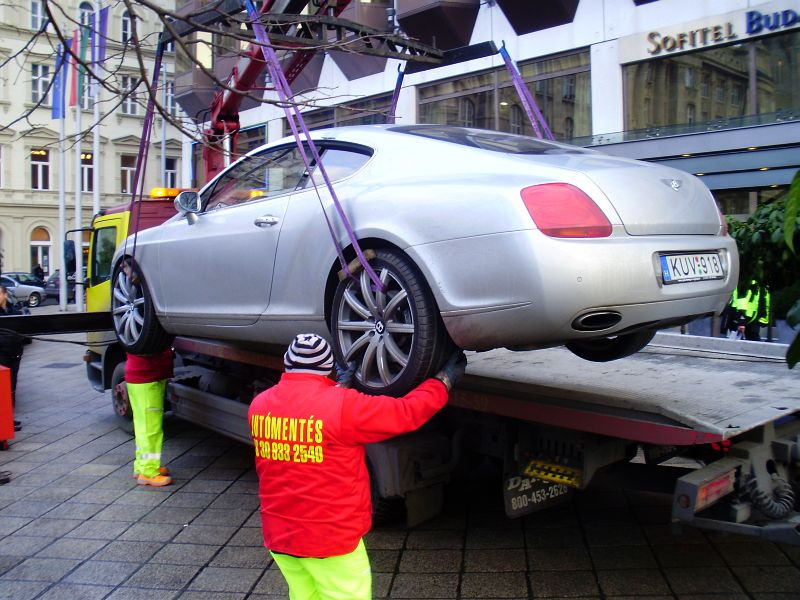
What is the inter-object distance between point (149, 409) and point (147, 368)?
0.34 meters

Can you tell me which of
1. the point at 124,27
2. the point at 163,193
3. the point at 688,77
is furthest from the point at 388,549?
the point at 124,27

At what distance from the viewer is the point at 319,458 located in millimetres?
2846

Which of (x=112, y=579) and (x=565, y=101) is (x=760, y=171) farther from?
(x=112, y=579)

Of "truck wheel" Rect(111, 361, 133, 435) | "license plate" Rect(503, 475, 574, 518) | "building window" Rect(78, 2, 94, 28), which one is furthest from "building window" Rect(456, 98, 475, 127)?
"license plate" Rect(503, 475, 574, 518)

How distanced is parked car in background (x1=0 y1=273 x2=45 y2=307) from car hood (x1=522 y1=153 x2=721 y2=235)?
92.4 ft

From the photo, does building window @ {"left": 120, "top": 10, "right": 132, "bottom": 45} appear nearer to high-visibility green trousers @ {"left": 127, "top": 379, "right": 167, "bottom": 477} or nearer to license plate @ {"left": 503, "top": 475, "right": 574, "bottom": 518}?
high-visibility green trousers @ {"left": 127, "top": 379, "right": 167, "bottom": 477}

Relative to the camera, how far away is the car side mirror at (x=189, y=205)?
5.16 meters

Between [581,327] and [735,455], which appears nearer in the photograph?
[581,327]

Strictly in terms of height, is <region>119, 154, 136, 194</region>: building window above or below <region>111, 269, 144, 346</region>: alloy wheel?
above

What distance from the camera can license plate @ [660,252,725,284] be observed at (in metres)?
3.13

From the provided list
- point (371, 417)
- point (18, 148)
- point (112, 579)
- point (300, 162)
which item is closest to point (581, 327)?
point (371, 417)

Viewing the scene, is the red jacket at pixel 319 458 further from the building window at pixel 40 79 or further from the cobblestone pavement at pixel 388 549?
the building window at pixel 40 79

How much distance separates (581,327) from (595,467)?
1075 mm

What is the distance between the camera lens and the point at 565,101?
15109 mm
